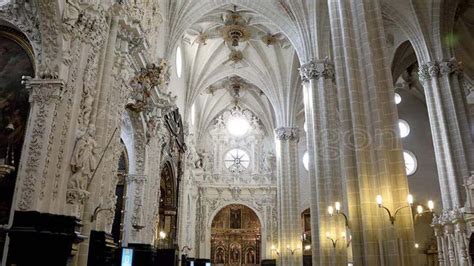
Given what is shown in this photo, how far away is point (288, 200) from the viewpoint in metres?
22.8

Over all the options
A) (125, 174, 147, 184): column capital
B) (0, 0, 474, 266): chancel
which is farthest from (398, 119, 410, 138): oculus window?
(125, 174, 147, 184): column capital

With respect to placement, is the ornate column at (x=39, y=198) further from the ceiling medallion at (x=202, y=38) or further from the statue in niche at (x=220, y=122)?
the statue in niche at (x=220, y=122)

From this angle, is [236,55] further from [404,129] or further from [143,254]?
[143,254]

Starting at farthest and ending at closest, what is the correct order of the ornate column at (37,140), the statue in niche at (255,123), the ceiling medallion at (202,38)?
1. the statue in niche at (255,123)
2. the ceiling medallion at (202,38)
3. the ornate column at (37,140)

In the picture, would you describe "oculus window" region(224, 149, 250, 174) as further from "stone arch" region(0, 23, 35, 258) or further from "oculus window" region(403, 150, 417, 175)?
"stone arch" region(0, 23, 35, 258)

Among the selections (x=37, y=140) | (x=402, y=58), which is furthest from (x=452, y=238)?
(x=37, y=140)

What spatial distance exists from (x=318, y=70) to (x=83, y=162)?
10559mm

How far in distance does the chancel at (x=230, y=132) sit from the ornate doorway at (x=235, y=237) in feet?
0.33

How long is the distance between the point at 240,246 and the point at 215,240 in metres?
1.86

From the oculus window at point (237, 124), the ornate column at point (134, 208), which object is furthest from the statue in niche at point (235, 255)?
the ornate column at point (134, 208)

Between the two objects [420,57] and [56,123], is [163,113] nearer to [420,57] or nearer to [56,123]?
[56,123]

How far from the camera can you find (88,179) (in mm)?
8742

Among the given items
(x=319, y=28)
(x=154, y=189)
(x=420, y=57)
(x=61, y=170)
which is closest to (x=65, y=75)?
(x=61, y=170)

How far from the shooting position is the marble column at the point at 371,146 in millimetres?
8312
